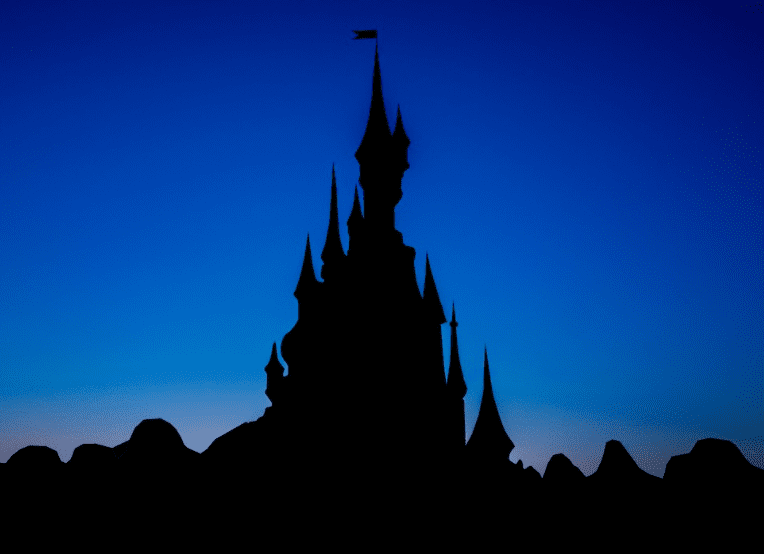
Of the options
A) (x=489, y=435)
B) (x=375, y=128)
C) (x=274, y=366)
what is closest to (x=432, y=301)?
(x=489, y=435)

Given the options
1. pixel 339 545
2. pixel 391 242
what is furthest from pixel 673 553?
pixel 391 242

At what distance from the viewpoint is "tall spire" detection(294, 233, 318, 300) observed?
1394 inches

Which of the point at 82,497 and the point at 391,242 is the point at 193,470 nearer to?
the point at 82,497

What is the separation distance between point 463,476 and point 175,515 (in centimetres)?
1607

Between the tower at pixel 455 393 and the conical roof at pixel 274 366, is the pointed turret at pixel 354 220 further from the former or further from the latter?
the conical roof at pixel 274 366

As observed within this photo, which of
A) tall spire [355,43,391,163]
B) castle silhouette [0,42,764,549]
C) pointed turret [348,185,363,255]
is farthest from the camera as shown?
pointed turret [348,185,363,255]

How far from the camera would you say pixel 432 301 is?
106ft

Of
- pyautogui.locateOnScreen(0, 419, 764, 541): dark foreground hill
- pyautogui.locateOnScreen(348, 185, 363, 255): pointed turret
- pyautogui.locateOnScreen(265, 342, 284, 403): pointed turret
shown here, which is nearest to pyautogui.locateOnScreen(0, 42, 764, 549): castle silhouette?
pyautogui.locateOnScreen(0, 419, 764, 541): dark foreground hill

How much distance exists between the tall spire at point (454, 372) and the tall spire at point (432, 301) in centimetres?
278

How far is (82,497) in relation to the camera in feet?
43.2

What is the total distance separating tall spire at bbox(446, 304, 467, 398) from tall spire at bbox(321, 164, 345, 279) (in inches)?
294

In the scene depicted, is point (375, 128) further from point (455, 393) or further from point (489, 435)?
point (489, 435)

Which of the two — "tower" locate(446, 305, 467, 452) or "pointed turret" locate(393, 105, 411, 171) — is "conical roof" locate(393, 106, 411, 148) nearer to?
"pointed turret" locate(393, 105, 411, 171)

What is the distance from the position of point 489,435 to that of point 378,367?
25.9 feet
